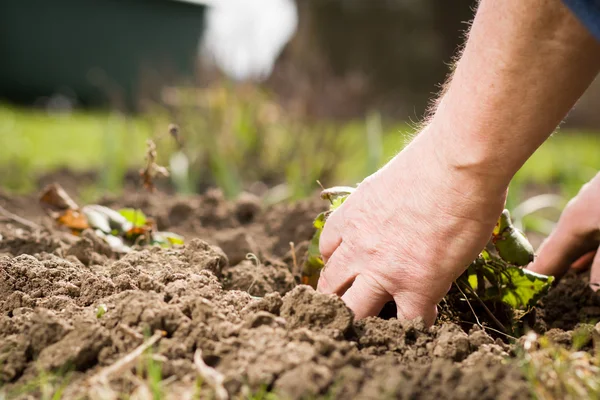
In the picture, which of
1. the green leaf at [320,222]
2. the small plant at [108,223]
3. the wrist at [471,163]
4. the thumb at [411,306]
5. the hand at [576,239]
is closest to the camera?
the wrist at [471,163]

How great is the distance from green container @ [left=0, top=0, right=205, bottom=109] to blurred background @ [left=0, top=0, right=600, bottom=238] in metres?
0.02

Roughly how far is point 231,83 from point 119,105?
849mm

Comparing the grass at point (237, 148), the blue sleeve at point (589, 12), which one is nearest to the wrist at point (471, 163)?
the blue sleeve at point (589, 12)

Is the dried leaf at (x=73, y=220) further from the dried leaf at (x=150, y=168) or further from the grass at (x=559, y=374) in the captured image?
the grass at (x=559, y=374)

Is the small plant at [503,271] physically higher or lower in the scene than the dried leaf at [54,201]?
→ higher

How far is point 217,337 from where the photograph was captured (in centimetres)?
123

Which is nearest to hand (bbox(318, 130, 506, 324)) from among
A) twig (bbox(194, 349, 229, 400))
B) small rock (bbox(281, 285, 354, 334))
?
small rock (bbox(281, 285, 354, 334))

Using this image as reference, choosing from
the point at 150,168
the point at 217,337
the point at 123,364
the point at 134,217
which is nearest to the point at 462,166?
the point at 217,337

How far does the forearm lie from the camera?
108 centimetres

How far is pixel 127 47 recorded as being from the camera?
13.7m

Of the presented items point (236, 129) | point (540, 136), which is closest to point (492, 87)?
point (540, 136)

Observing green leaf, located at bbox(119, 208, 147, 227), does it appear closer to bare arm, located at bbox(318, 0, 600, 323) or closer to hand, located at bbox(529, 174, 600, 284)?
bare arm, located at bbox(318, 0, 600, 323)

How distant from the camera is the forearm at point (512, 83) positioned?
3.53 feet

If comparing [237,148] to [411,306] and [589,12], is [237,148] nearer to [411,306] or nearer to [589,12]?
[411,306]
